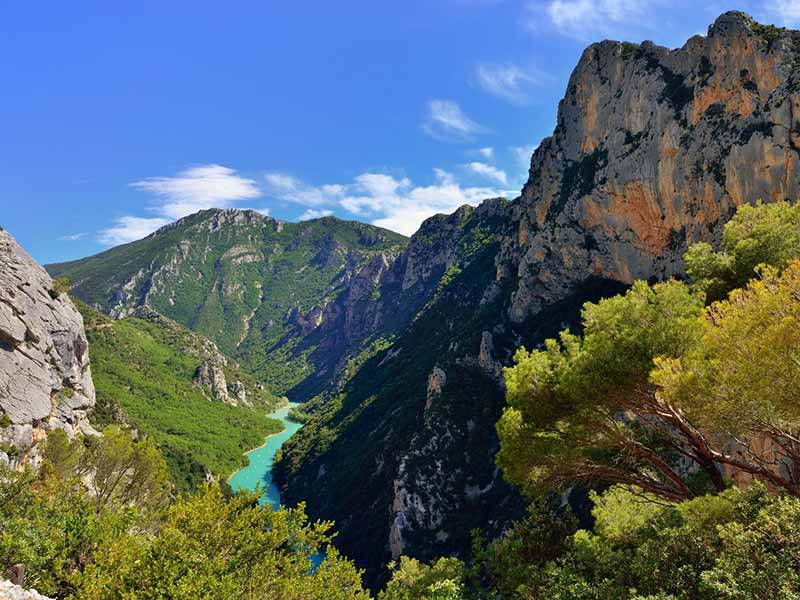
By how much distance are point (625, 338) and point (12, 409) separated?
38.5 meters

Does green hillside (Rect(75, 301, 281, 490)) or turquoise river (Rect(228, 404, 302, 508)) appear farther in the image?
turquoise river (Rect(228, 404, 302, 508))

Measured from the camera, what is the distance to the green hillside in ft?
288

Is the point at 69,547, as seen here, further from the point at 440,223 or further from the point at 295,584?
the point at 440,223

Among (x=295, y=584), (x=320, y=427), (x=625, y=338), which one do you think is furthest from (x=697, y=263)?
(x=320, y=427)

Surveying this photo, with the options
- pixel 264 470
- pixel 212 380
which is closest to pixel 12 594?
pixel 264 470

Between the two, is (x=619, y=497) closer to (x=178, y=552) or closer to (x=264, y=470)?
(x=178, y=552)

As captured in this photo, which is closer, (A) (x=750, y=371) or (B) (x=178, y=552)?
(A) (x=750, y=371)

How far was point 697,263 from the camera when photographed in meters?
17.6

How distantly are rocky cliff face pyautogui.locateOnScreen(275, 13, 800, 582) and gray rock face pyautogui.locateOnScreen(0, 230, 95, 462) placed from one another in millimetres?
35653

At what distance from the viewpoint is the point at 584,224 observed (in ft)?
185

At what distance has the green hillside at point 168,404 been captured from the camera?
87875 mm

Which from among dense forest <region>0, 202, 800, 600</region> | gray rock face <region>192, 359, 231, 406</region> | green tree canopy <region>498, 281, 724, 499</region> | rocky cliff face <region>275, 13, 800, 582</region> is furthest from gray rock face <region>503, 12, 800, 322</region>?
gray rock face <region>192, 359, 231, 406</region>

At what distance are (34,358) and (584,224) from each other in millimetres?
60319

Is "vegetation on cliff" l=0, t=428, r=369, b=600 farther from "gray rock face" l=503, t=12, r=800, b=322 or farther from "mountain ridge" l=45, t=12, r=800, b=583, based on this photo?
"gray rock face" l=503, t=12, r=800, b=322
